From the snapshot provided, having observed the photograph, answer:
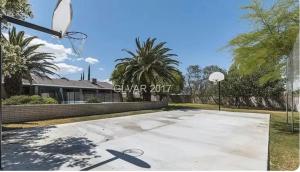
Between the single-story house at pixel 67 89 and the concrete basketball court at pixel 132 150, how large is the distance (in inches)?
495

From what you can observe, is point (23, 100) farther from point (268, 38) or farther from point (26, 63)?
point (268, 38)

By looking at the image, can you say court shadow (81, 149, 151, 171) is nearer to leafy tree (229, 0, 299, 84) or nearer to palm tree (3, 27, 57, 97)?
leafy tree (229, 0, 299, 84)

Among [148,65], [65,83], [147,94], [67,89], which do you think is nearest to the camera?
[148,65]

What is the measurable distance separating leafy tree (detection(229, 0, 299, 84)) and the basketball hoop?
717 centimetres

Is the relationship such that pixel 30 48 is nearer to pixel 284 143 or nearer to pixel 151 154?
pixel 151 154

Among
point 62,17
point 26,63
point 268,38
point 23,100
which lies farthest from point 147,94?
point 62,17

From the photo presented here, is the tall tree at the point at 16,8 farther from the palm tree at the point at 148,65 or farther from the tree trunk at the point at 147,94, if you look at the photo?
the tree trunk at the point at 147,94

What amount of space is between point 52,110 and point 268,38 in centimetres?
1174

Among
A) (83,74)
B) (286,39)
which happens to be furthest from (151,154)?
(83,74)

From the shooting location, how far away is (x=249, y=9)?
11094 millimetres

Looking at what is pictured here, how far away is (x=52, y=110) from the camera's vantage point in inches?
556

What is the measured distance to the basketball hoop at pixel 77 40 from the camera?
7.25 m

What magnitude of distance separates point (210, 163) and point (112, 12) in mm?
13174

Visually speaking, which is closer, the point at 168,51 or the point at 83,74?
the point at 168,51
